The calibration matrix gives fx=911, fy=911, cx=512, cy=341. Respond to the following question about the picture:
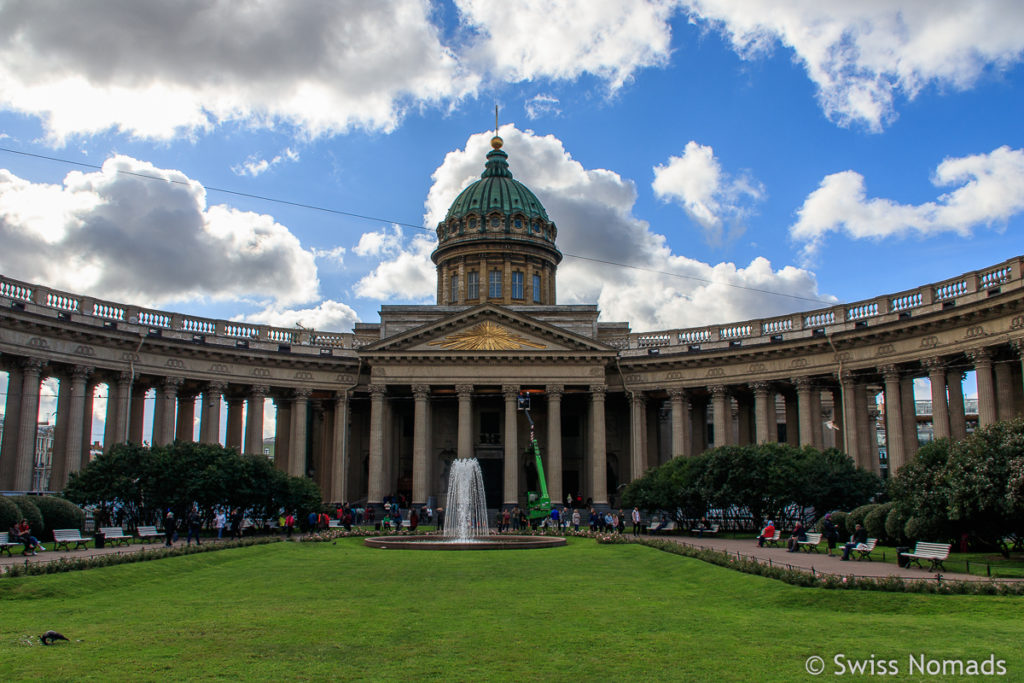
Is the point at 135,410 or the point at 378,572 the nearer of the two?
the point at 378,572

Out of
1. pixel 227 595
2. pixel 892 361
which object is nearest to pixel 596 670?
pixel 227 595

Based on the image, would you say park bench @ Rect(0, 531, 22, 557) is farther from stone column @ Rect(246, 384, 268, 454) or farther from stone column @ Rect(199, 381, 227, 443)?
stone column @ Rect(246, 384, 268, 454)

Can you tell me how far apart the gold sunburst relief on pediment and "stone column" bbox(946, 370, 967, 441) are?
2423 cm

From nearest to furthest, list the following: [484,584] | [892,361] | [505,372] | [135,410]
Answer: [484,584], [892,361], [135,410], [505,372]

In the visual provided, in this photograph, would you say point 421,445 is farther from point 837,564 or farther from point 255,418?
point 837,564

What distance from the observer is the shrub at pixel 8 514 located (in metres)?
31.0

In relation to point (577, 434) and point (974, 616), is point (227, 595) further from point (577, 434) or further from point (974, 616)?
point (577, 434)

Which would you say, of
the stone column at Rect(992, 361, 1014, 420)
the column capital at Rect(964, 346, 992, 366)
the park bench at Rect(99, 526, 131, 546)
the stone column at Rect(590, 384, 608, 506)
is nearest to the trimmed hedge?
the park bench at Rect(99, 526, 131, 546)

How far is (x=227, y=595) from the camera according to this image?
20.8 meters

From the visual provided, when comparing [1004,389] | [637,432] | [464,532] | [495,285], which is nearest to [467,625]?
[464,532]

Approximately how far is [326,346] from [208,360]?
8.54 metres

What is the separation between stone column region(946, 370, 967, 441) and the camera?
44900 mm

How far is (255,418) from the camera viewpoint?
186 feet

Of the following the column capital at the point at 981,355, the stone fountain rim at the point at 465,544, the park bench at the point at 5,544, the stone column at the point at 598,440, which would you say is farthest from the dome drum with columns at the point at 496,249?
the park bench at the point at 5,544
